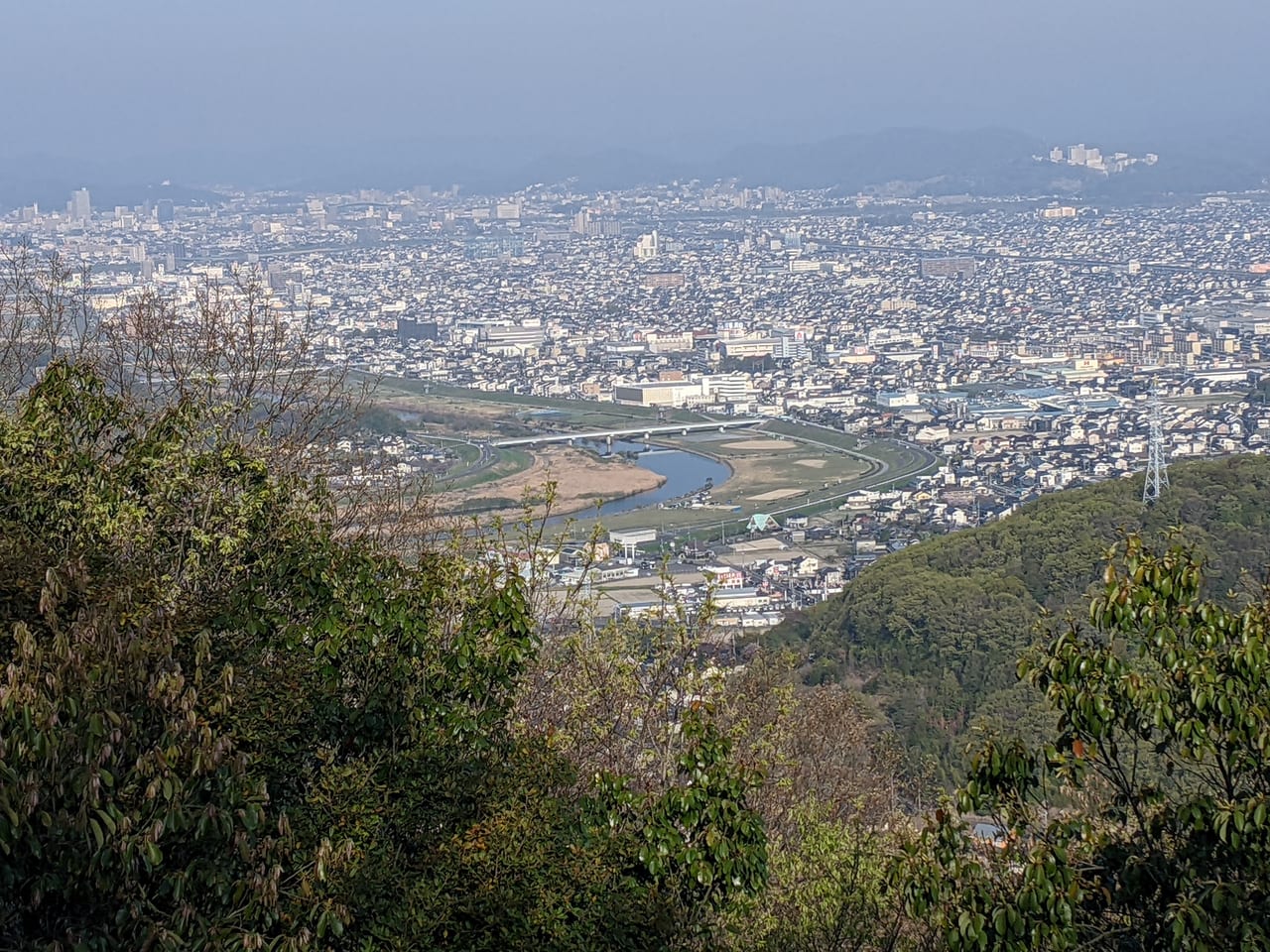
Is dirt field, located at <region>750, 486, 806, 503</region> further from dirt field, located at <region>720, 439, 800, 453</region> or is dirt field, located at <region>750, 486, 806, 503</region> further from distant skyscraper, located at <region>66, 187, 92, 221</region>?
distant skyscraper, located at <region>66, 187, 92, 221</region>

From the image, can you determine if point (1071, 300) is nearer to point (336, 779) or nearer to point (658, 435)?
point (658, 435)

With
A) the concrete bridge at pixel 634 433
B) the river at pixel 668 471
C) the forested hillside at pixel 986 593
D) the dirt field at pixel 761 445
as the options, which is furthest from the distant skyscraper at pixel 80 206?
the forested hillside at pixel 986 593

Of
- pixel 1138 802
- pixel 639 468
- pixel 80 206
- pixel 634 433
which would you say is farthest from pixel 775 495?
pixel 80 206

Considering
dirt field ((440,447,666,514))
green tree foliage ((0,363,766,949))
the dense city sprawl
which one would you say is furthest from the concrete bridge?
green tree foliage ((0,363,766,949))

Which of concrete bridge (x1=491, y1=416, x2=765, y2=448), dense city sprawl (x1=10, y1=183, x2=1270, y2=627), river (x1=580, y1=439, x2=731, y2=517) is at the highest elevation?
dense city sprawl (x1=10, y1=183, x2=1270, y2=627)

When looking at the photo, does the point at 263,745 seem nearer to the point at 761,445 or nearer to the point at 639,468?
the point at 639,468

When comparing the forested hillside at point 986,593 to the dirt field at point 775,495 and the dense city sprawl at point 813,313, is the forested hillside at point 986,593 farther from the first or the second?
the dirt field at point 775,495
